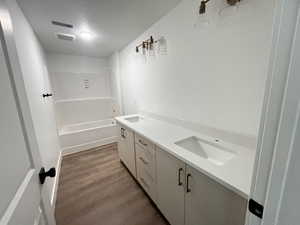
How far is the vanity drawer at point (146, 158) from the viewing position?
1.50 m

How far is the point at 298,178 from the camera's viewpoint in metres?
0.36

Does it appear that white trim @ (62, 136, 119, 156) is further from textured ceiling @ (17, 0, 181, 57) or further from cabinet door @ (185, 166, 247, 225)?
cabinet door @ (185, 166, 247, 225)

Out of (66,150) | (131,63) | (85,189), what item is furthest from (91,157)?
(131,63)

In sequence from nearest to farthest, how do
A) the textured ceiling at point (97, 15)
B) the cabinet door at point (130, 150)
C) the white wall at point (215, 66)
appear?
the white wall at point (215, 66), the textured ceiling at point (97, 15), the cabinet door at point (130, 150)

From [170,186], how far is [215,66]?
3.97 ft

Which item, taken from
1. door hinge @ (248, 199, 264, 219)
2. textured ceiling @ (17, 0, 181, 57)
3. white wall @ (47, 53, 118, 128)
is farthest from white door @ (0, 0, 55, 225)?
white wall @ (47, 53, 118, 128)

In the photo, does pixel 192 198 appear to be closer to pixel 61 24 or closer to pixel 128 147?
pixel 128 147

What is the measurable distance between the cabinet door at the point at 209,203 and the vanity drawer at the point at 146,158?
0.51 m

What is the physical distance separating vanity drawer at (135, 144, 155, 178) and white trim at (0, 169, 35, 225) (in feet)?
3.44

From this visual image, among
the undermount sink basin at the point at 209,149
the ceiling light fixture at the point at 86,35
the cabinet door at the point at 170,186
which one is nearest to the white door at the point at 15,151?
the cabinet door at the point at 170,186

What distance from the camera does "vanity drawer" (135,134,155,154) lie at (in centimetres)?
148

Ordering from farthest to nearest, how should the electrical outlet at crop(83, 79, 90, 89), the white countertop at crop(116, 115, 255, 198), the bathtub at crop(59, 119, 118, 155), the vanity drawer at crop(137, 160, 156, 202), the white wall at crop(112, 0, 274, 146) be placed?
the electrical outlet at crop(83, 79, 90, 89)
the bathtub at crop(59, 119, 118, 155)
the vanity drawer at crop(137, 160, 156, 202)
the white wall at crop(112, 0, 274, 146)
the white countertop at crop(116, 115, 255, 198)

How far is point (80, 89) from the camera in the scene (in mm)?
3783

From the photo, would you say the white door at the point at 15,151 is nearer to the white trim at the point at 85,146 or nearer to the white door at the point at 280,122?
the white door at the point at 280,122
